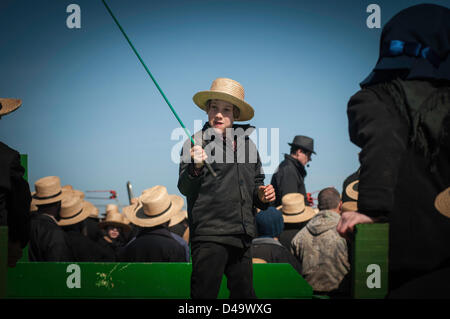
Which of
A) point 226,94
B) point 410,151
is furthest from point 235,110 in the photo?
point 410,151

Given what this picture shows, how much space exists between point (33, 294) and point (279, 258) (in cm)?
236

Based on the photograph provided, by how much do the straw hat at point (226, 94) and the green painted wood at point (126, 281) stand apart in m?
1.42

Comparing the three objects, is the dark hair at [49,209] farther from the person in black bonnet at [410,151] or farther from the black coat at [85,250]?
the person in black bonnet at [410,151]

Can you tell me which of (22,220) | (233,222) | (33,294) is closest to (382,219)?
(233,222)

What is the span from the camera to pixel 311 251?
505 centimetres

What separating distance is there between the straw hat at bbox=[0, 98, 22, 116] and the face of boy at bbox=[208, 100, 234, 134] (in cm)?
151

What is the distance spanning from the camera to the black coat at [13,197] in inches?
111

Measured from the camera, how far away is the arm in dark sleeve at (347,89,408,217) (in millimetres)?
1802

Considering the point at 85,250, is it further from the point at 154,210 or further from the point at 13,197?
the point at 13,197

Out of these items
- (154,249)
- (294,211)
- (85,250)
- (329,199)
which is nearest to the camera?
(154,249)

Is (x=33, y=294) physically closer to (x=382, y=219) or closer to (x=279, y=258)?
(x=279, y=258)

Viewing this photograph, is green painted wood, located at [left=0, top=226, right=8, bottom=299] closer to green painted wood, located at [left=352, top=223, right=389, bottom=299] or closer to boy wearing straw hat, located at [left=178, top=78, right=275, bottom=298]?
boy wearing straw hat, located at [left=178, top=78, right=275, bottom=298]

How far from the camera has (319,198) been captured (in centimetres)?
594

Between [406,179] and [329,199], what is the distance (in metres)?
4.03
